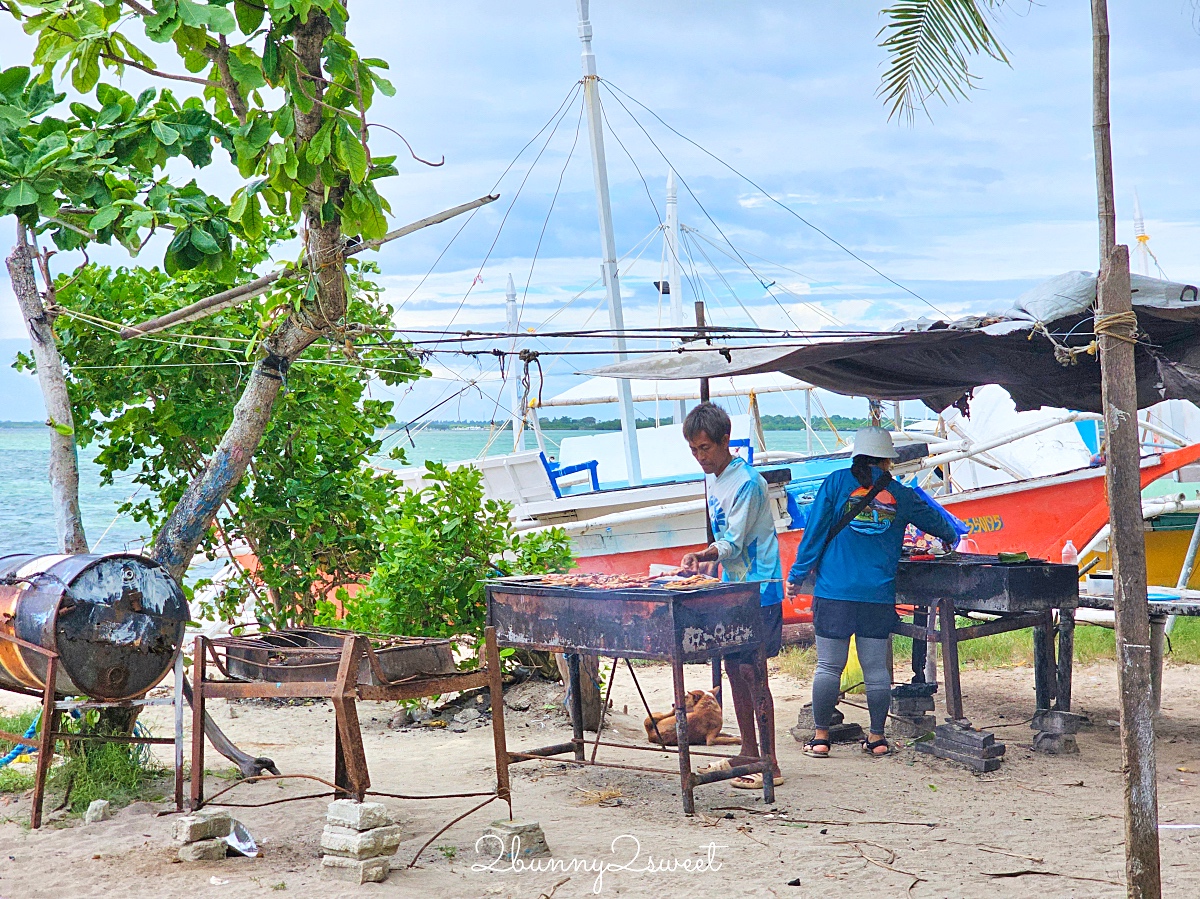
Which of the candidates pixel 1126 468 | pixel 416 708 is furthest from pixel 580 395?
pixel 1126 468

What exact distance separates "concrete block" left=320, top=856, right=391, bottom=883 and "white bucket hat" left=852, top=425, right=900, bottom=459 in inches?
141

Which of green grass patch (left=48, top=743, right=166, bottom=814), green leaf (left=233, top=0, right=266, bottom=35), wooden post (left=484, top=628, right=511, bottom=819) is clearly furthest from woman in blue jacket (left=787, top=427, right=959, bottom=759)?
green leaf (left=233, top=0, right=266, bottom=35)

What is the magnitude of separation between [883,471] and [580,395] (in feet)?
58.8

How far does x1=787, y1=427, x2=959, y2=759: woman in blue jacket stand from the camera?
6340 millimetres

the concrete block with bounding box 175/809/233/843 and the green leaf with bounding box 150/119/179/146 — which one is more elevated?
the green leaf with bounding box 150/119/179/146

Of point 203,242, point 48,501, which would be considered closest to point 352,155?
point 203,242

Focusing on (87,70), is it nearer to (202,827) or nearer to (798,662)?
(202,827)

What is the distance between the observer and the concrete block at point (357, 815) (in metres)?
4.43

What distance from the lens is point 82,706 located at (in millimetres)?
4949

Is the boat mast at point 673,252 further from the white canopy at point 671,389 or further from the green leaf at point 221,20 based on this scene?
the green leaf at point 221,20

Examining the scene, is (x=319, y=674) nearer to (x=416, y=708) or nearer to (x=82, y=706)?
(x=82, y=706)

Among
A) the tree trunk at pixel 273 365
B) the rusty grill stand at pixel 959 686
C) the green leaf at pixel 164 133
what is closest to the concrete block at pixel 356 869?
the tree trunk at pixel 273 365

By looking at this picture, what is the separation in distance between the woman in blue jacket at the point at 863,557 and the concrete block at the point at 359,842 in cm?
298

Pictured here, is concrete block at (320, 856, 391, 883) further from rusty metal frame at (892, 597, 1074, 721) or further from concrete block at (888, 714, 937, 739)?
concrete block at (888, 714, 937, 739)
